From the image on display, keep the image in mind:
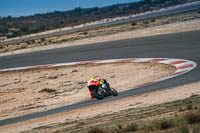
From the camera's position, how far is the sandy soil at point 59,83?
51.5 feet

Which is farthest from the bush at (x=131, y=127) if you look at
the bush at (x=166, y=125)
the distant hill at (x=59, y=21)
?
the distant hill at (x=59, y=21)

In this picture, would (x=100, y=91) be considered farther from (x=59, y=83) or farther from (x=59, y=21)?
(x=59, y=21)

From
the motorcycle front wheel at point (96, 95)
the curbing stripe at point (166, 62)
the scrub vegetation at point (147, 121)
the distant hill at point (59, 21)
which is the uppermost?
the distant hill at point (59, 21)

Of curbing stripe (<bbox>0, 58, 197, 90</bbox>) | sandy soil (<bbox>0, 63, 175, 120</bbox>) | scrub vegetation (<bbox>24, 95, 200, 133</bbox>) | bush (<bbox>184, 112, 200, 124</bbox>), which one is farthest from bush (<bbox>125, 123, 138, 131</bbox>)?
curbing stripe (<bbox>0, 58, 197, 90</bbox>)

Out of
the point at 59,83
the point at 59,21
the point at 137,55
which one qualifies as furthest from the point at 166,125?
the point at 59,21

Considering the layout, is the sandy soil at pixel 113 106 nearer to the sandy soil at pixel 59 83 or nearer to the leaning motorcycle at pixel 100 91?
the leaning motorcycle at pixel 100 91

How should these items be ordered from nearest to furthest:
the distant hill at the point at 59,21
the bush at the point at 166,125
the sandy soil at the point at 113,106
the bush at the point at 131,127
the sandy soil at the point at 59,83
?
the bush at the point at 166,125
the bush at the point at 131,127
the sandy soil at the point at 113,106
the sandy soil at the point at 59,83
the distant hill at the point at 59,21

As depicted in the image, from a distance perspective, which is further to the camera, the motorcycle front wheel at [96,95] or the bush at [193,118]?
the motorcycle front wheel at [96,95]

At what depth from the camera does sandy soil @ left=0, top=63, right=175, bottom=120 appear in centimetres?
1571

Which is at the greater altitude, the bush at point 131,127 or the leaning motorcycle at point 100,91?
the leaning motorcycle at point 100,91

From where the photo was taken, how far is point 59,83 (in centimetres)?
1975

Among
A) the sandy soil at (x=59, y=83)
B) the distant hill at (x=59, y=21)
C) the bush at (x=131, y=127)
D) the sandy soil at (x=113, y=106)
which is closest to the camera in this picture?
the bush at (x=131, y=127)

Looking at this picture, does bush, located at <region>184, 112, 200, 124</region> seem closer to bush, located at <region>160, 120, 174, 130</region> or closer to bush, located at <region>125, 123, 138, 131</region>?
bush, located at <region>160, 120, 174, 130</region>

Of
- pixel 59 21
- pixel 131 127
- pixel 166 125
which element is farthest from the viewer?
pixel 59 21
